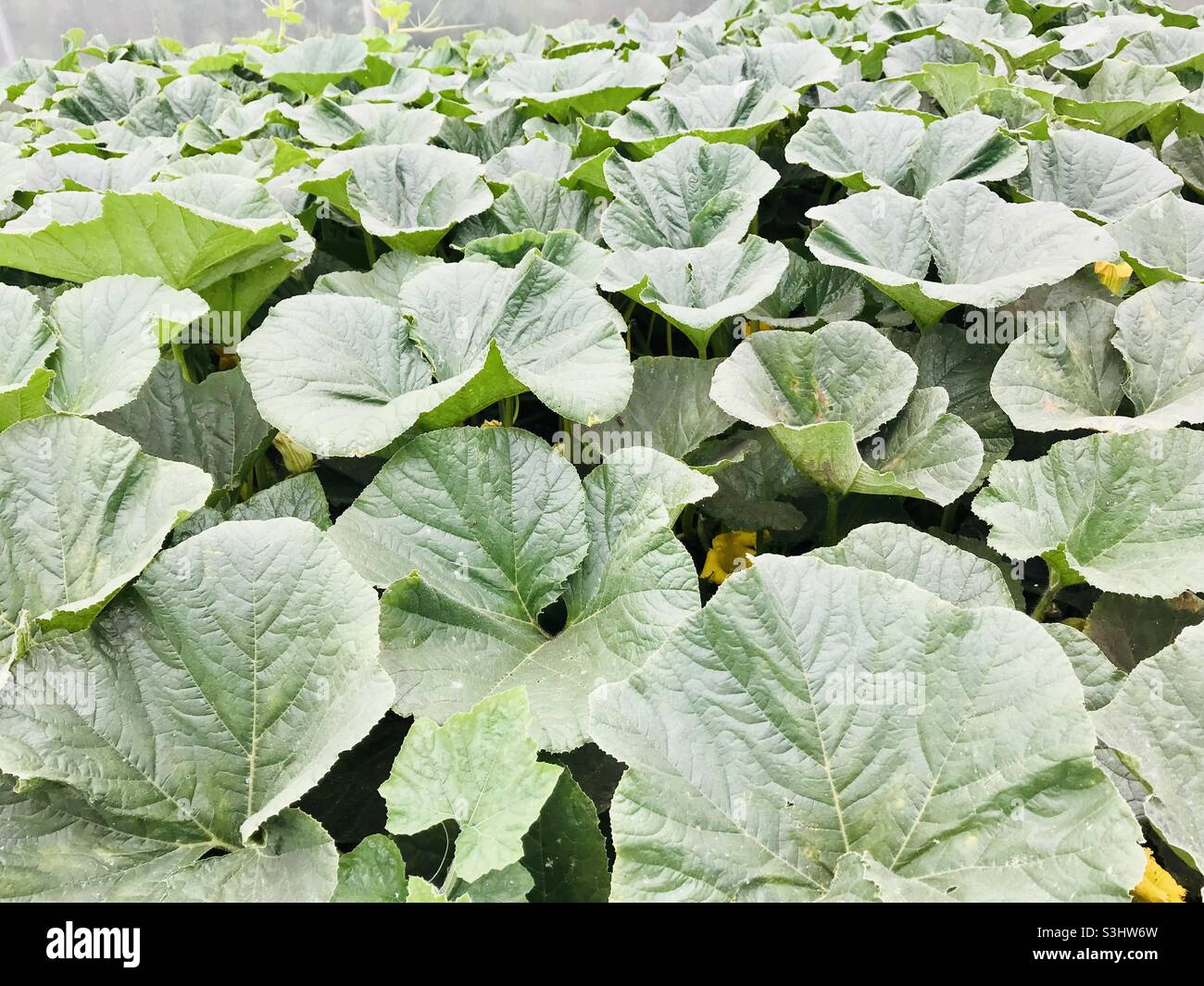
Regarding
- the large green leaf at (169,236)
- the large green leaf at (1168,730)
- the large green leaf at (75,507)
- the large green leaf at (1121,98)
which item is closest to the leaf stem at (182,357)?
the large green leaf at (169,236)

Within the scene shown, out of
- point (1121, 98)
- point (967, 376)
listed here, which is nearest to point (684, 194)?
point (967, 376)

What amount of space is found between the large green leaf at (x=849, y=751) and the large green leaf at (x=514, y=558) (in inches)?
5.5

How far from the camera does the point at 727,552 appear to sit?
1.67m

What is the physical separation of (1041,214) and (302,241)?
147cm

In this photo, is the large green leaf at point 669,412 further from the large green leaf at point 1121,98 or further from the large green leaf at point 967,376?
the large green leaf at point 1121,98

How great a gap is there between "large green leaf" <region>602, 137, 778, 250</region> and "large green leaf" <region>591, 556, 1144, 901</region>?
1.08m

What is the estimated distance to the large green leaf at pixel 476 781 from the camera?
91 centimetres

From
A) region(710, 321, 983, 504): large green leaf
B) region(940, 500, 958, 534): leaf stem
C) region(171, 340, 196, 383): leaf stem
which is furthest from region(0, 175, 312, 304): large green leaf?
region(940, 500, 958, 534): leaf stem

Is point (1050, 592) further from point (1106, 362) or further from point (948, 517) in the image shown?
point (1106, 362)

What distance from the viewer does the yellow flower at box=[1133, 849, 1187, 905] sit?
3.33 ft

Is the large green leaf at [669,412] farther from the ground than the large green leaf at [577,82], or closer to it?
closer to it

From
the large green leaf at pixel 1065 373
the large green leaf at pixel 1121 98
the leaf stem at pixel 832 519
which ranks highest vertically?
the large green leaf at pixel 1121 98

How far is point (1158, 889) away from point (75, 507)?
1421mm
